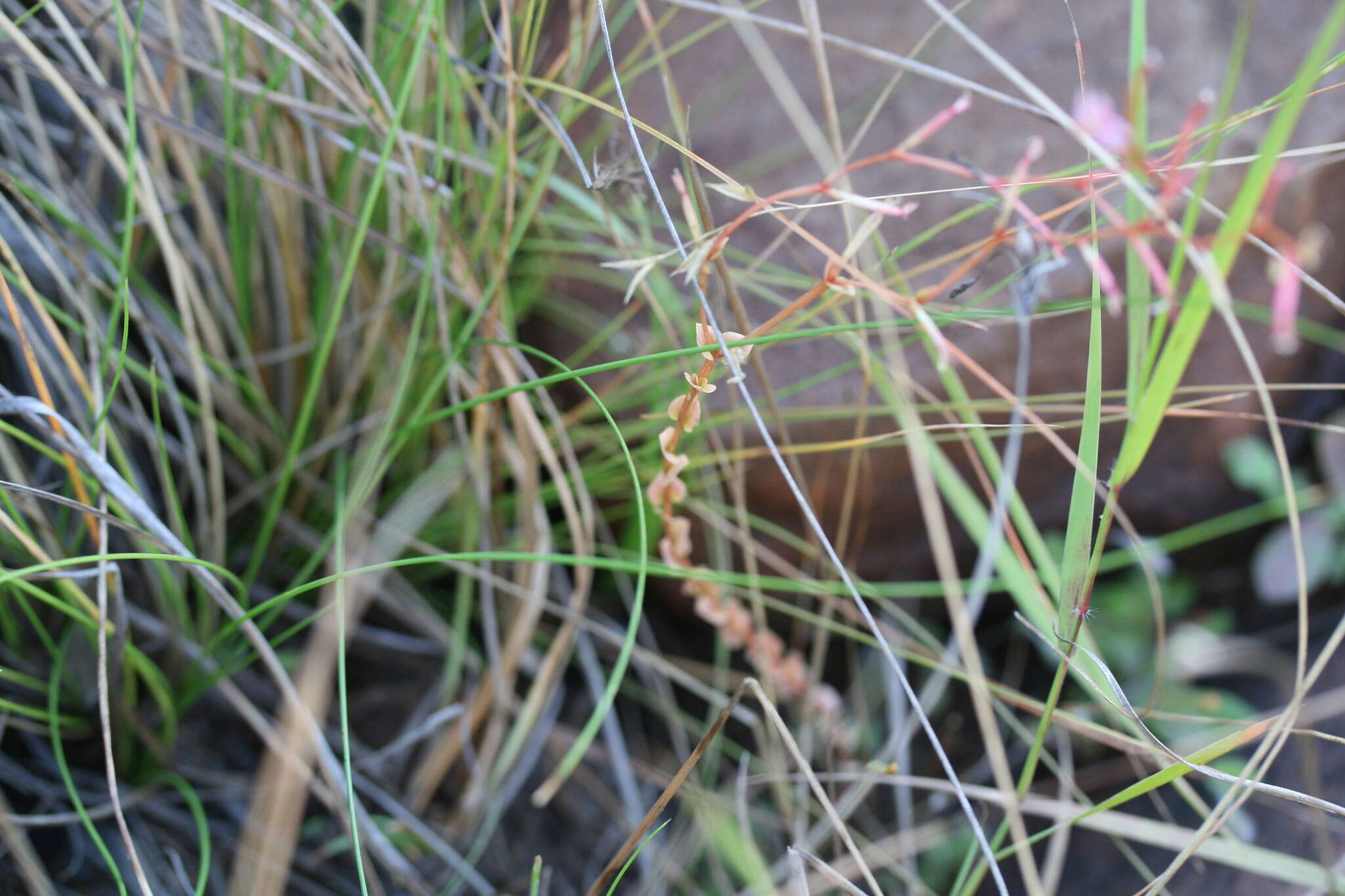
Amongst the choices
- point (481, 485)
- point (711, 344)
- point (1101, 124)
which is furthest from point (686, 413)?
point (481, 485)

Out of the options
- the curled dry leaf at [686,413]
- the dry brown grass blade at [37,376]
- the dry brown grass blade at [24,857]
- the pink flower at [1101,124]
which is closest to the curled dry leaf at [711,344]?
the curled dry leaf at [686,413]

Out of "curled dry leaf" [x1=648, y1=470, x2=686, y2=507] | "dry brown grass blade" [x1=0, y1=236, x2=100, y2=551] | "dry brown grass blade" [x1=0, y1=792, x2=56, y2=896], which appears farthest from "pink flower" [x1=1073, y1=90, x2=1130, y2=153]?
"dry brown grass blade" [x1=0, y1=792, x2=56, y2=896]

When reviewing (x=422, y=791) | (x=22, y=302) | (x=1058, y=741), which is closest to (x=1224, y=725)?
(x=1058, y=741)

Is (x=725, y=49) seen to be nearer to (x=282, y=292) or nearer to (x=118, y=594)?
(x=282, y=292)

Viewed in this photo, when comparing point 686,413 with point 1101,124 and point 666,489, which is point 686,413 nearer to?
point 666,489

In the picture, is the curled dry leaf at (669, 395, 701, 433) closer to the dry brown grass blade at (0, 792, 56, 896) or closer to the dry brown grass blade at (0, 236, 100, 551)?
the dry brown grass blade at (0, 236, 100, 551)

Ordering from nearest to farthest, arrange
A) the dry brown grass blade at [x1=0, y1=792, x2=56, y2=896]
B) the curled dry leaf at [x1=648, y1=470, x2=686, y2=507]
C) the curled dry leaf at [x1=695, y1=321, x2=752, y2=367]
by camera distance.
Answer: the curled dry leaf at [x1=695, y1=321, x2=752, y2=367] < the curled dry leaf at [x1=648, y1=470, x2=686, y2=507] < the dry brown grass blade at [x1=0, y1=792, x2=56, y2=896]

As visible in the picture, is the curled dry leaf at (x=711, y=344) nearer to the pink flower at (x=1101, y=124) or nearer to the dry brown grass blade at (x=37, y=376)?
the pink flower at (x=1101, y=124)

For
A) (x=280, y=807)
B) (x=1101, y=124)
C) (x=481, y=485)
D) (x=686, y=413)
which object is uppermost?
(x=1101, y=124)
